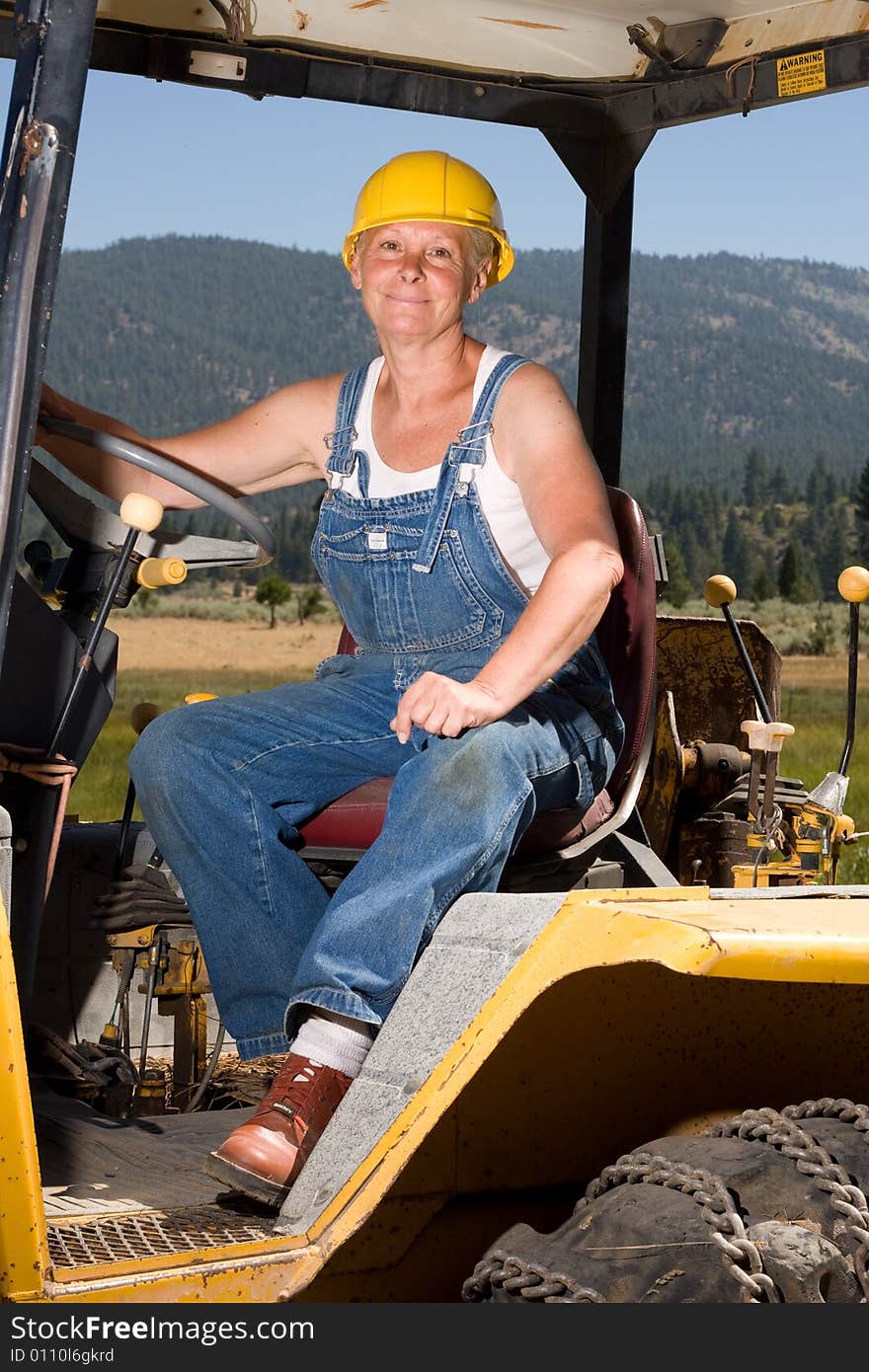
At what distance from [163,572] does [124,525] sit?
27 cm

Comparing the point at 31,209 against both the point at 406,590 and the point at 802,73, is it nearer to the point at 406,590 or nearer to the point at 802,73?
the point at 406,590

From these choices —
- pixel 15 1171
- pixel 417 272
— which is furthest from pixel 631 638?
pixel 15 1171

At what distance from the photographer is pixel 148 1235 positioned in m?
2.27

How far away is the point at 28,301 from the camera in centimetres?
213

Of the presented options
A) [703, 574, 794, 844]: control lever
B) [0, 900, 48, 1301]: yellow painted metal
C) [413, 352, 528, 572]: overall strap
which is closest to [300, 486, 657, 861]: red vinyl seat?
[703, 574, 794, 844]: control lever

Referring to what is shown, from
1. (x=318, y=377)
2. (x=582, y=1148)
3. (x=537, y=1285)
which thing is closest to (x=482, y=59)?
(x=318, y=377)

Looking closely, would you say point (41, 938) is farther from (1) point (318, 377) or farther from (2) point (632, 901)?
(2) point (632, 901)

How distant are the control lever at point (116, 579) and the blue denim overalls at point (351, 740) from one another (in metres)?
0.14

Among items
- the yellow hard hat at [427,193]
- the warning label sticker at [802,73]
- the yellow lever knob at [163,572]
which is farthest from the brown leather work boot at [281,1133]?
the warning label sticker at [802,73]

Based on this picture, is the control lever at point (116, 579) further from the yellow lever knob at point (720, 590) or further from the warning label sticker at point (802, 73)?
the warning label sticker at point (802, 73)

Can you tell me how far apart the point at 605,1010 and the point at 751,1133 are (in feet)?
0.78

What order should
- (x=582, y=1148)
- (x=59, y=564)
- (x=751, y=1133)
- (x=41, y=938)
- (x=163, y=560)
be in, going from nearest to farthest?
(x=751, y=1133), (x=582, y=1148), (x=163, y=560), (x=59, y=564), (x=41, y=938)

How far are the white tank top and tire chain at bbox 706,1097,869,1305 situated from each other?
0.99 meters

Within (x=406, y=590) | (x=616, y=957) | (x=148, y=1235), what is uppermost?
(x=406, y=590)
